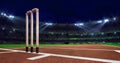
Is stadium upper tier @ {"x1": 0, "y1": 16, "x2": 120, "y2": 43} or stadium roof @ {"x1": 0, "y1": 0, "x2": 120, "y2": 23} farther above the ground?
stadium roof @ {"x1": 0, "y1": 0, "x2": 120, "y2": 23}

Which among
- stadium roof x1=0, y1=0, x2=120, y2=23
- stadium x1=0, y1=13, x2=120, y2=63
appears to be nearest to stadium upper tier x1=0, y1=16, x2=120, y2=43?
stadium x1=0, y1=13, x2=120, y2=63

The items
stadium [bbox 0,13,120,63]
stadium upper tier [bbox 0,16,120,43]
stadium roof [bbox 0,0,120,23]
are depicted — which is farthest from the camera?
stadium roof [bbox 0,0,120,23]

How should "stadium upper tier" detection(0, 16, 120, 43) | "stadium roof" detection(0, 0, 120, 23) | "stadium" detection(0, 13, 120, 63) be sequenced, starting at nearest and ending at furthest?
"stadium upper tier" detection(0, 16, 120, 43), "stadium" detection(0, 13, 120, 63), "stadium roof" detection(0, 0, 120, 23)

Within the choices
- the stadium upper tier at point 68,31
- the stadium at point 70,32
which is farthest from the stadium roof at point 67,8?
the stadium upper tier at point 68,31

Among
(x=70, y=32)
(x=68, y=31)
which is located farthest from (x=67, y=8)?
(x=70, y=32)

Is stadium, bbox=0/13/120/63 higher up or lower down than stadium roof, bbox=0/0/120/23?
lower down

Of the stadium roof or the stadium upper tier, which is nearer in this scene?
the stadium upper tier

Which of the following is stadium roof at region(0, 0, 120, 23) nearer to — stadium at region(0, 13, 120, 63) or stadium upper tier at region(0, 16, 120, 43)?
stadium at region(0, 13, 120, 63)

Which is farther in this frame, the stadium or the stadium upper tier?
the stadium

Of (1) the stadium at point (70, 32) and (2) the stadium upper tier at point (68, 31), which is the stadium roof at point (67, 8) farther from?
(2) the stadium upper tier at point (68, 31)

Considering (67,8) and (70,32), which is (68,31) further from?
(67,8)

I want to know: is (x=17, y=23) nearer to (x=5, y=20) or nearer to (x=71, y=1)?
(x=5, y=20)

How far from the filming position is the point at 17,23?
69.8m

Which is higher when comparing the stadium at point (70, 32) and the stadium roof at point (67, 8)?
the stadium roof at point (67, 8)
